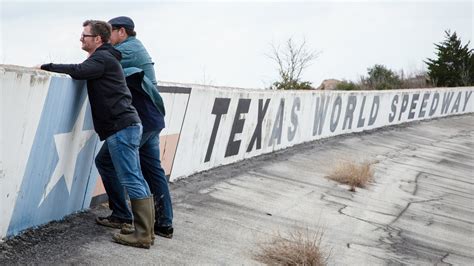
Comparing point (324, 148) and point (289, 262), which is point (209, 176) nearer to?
point (289, 262)

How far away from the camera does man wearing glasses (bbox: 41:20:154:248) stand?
21.2 feet

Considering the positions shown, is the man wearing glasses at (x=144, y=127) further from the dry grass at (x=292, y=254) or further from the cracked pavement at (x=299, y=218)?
the dry grass at (x=292, y=254)

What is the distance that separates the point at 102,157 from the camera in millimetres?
7020

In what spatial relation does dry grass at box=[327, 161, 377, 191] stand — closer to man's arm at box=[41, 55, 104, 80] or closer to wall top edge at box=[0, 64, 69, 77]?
man's arm at box=[41, 55, 104, 80]

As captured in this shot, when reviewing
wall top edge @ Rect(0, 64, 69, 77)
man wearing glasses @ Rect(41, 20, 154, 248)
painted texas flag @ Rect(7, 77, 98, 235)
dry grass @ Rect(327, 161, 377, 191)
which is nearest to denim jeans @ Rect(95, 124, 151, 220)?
man wearing glasses @ Rect(41, 20, 154, 248)

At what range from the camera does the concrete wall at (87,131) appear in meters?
6.14

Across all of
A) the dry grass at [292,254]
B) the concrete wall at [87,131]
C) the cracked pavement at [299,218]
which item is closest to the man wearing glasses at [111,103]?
the concrete wall at [87,131]

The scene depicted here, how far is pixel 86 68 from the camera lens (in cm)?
642

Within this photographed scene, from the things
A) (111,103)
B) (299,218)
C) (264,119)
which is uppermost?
(111,103)

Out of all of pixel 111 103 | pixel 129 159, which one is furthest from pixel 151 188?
pixel 111 103

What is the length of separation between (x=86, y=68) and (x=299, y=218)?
453cm

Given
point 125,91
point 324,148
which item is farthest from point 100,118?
point 324,148

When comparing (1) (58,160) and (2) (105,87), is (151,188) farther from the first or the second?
(2) (105,87)

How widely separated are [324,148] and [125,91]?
11.9 metres
